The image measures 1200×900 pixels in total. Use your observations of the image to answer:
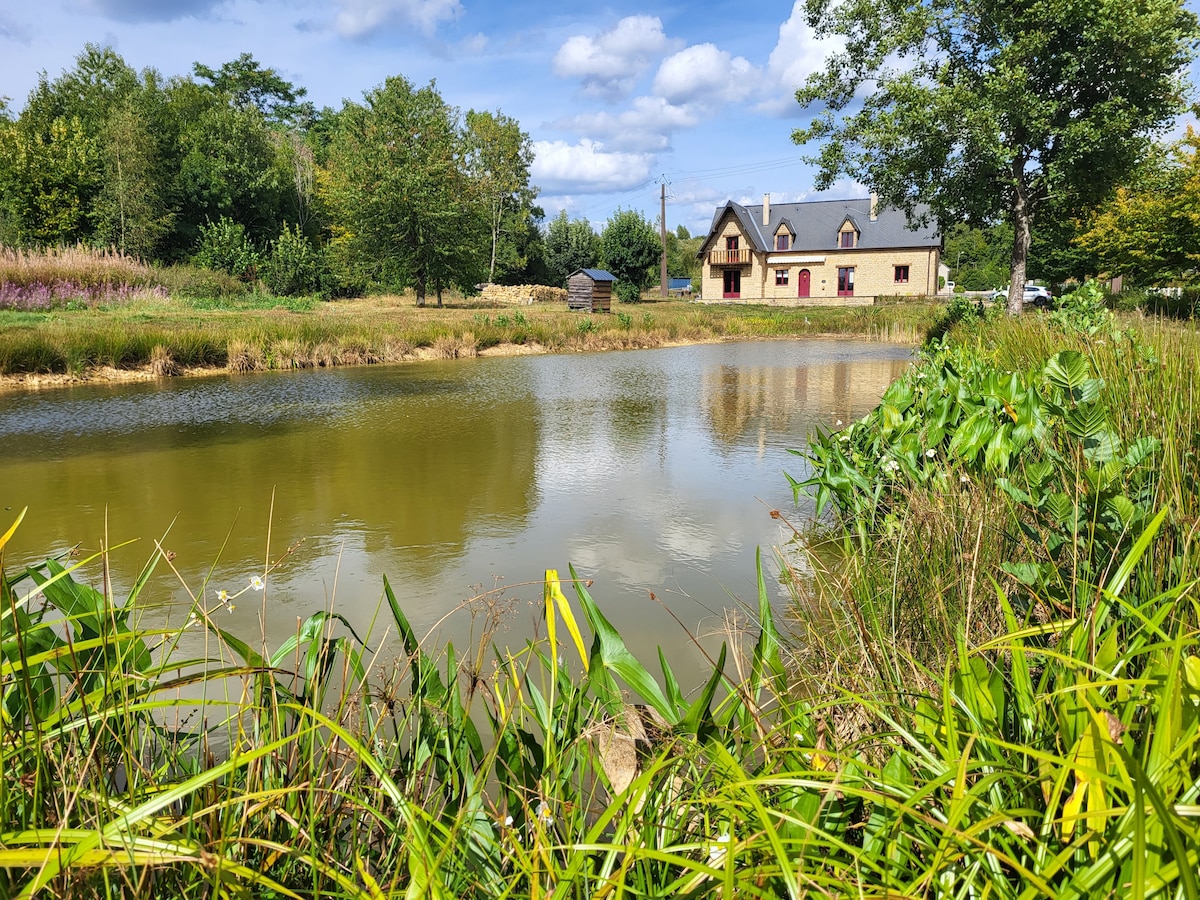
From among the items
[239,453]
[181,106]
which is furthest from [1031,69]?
[181,106]

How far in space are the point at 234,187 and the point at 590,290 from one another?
16.9 meters

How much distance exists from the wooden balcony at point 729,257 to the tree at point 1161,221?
19.4 meters

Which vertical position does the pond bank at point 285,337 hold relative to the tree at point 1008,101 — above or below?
below

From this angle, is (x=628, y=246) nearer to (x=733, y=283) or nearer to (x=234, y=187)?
(x=733, y=283)

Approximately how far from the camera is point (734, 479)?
606 centimetres

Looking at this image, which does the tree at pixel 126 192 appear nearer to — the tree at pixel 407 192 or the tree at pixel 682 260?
the tree at pixel 407 192

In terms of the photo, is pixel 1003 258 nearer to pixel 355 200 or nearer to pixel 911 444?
pixel 355 200

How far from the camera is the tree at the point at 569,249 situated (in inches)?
1953

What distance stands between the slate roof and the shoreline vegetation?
41.5 meters

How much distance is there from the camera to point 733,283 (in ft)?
148

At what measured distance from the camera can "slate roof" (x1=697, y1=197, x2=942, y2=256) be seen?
40.6 meters

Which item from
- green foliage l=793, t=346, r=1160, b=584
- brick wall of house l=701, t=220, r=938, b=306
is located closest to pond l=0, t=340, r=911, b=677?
green foliage l=793, t=346, r=1160, b=584

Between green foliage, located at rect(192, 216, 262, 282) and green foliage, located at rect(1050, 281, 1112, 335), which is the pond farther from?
green foliage, located at rect(192, 216, 262, 282)

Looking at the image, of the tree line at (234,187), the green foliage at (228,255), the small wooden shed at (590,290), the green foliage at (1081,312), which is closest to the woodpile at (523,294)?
the tree line at (234,187)
